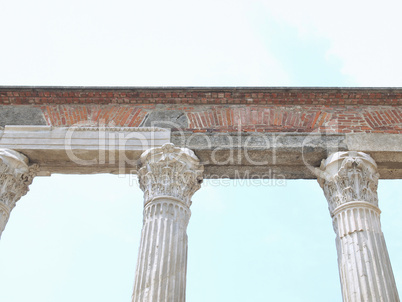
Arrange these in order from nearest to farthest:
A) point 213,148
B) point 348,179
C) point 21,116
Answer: point 348,179 → point 213,148 → point 21,116

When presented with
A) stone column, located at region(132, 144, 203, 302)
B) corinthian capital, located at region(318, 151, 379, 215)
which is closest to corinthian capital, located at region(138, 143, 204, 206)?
stone column, located at region(132, 144, 203, 302)

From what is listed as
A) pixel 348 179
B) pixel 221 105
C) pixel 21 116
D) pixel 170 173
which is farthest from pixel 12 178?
pixel 348 179

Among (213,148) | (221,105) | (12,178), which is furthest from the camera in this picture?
(221,105)

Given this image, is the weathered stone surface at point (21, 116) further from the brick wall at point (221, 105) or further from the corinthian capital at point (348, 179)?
the corinthian capital at point (348, 179)

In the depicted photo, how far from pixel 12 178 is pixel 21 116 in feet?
5.20

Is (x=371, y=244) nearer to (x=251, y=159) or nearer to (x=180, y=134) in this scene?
(x=251, y=159)

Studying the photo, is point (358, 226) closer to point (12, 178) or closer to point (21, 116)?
point (12, 178)

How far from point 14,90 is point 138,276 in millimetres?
4997

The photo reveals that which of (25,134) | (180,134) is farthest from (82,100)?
(180,134)

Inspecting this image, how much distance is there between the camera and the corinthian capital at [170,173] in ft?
A: 31.3

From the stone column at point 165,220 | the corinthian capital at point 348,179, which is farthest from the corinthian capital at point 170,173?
the corinthian capital at point 348,179

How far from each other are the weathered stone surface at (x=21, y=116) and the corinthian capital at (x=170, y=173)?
243cm

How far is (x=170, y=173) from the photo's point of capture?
32.0 feet

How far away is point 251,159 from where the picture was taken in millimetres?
10492
